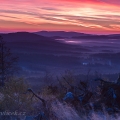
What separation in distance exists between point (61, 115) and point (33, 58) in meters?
183

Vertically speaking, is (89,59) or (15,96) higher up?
(15,96)

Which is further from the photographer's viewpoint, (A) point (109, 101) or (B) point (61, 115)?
(A) point (109, 101)

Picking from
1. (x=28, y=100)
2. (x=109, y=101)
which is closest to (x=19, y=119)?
(x=28, y=100)

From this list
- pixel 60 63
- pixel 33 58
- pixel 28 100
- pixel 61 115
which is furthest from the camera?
pixel 33 58

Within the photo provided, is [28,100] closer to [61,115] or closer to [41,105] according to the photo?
[41,105]

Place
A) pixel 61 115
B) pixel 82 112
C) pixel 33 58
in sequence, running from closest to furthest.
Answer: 1. pixel 61 115
2. pixel 82 112
3. pixel 33 58

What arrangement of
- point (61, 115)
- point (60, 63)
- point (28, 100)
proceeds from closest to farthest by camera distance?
point (61, 115) < point (28, 100) < point (60, 63)

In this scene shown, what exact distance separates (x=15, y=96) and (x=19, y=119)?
1773 millimetres

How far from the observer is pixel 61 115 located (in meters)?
10.2

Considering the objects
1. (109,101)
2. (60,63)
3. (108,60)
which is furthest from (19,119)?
(108,60)

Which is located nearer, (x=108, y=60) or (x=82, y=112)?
(x=82, y=112)

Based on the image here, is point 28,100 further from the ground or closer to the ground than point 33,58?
further from the ground

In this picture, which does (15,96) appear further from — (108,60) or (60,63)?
(108,60)

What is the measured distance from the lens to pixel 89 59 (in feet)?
602
